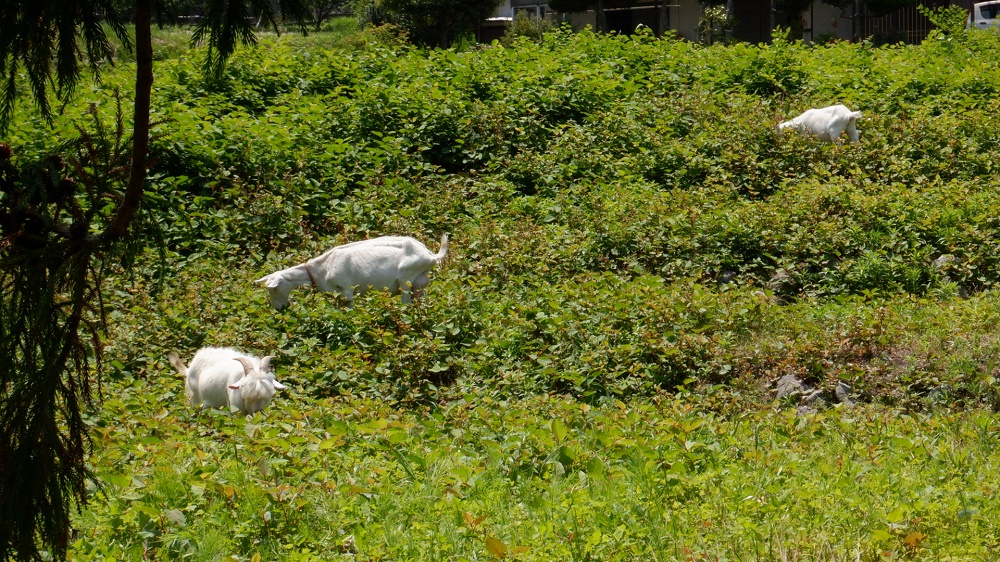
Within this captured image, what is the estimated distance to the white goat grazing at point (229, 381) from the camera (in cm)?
674

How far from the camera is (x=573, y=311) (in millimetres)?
8148

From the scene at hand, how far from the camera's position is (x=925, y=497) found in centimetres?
434

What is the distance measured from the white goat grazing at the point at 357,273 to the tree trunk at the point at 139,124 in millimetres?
5728

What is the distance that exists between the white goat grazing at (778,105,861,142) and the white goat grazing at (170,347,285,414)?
24.7ft

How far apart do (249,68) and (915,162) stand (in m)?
8.78

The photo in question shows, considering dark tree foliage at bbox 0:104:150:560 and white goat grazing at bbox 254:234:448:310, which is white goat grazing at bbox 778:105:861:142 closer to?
white goat grazing at bbox 254:234:448:310

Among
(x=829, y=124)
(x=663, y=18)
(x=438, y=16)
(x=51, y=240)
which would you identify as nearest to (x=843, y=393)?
(x=51, y=240)

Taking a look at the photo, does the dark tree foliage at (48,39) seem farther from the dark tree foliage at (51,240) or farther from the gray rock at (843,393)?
the gray rock at (843,393)

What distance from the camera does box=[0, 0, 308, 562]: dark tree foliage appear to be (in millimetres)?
2699

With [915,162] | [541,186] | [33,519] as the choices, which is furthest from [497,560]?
[915,162]

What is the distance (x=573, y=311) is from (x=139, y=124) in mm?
5633

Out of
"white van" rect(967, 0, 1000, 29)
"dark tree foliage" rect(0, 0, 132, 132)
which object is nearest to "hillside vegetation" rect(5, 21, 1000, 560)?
"dark tree foliage" rect(0, 0, 132, 132)

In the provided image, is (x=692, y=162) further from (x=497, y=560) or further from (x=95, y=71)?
(x=95, y=71)

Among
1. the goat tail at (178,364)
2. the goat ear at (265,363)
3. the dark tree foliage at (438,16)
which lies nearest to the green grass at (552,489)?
the goat ear at (265,363)
